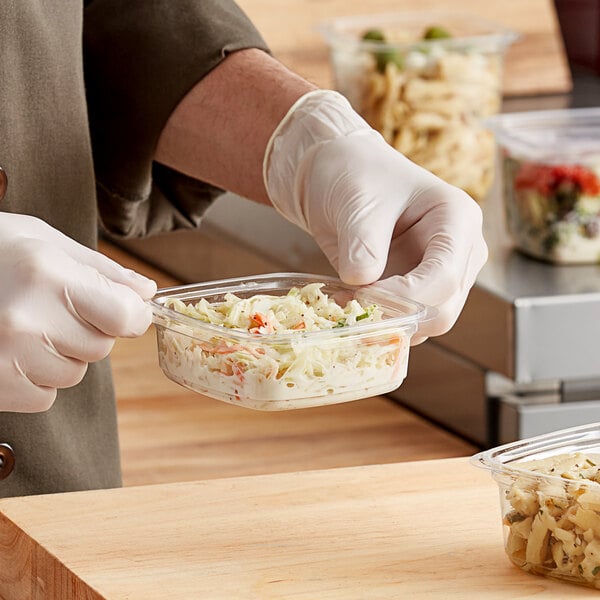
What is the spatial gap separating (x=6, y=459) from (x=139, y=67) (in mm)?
387

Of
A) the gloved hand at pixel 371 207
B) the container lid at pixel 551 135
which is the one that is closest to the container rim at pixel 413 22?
the container lid at pixel 551 135

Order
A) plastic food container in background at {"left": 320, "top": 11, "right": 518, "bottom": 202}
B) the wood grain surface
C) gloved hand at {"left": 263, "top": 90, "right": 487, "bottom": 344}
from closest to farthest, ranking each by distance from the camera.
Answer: gloved hand at {"left": 263, "top": 90, "right": 487, "bottom": 344}
the wood grain surface
plastic food container in background at {"left": 320, "top": 11, "right": 518, "bottom": 202}

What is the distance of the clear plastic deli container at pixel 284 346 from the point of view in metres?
0.92

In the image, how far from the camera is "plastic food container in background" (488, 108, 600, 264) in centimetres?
181

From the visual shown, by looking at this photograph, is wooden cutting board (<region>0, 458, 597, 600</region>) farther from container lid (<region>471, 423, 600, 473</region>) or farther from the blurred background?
the blurred background

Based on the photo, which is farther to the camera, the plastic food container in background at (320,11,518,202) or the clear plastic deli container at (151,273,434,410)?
the plastic food container in background at (320,11,518,202)

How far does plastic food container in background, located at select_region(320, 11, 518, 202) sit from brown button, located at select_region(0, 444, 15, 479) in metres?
0.95

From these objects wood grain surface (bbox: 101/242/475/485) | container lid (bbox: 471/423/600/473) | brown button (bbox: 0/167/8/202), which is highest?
brown button (bbox: 0/167/8/202)

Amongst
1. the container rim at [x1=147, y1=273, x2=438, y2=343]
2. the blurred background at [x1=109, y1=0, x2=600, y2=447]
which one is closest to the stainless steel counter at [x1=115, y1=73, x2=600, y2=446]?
the blurred background at [x1=109, y1=0, x2=600, y2=447]

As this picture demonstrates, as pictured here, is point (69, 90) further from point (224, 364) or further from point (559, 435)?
point (559, 435)

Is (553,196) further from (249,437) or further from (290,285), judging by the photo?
(290,285)

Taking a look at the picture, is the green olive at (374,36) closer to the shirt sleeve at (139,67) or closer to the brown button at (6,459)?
the shirt sleeve at (139,67)

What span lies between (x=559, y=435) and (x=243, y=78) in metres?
0.47

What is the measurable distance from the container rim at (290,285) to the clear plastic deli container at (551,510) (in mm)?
113
